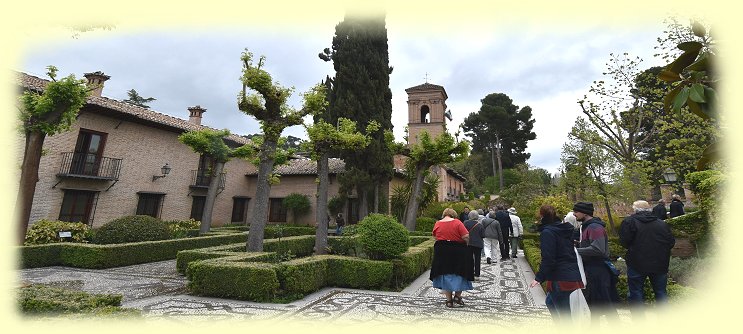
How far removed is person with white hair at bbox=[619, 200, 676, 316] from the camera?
453 centimetres

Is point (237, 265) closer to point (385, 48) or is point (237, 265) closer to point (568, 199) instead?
point (385, 48)

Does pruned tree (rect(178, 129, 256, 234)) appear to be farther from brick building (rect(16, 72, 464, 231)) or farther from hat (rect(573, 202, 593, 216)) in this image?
hat (rect(573, 202, 593, 216))

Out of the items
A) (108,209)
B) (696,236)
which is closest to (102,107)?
(108,209)

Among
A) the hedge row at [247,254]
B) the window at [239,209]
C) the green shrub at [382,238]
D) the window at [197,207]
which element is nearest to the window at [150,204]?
the window at [197,207]

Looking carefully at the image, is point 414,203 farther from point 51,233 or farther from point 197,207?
point 51,233

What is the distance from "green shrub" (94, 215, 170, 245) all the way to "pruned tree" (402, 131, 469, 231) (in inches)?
459

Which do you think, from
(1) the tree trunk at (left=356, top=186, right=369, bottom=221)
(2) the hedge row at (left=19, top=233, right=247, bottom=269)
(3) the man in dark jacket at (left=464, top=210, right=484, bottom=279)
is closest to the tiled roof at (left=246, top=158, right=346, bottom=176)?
(1) the tree trunk at (left=356, top=186, right=369, bottom=221)

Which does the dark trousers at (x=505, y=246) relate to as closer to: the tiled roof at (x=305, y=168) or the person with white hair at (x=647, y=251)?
the person with white hair at (x=647, y=251)

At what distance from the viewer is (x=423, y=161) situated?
→ 1830cm

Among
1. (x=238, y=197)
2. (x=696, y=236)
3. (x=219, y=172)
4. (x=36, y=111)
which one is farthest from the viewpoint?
(x=238, y=197)

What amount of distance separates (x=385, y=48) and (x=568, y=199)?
47.3 ft

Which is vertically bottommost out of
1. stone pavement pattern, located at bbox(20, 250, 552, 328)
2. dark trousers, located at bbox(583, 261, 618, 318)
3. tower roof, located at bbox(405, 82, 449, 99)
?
stone pavement pattern, located at bbox(20, 250, 552, 328)

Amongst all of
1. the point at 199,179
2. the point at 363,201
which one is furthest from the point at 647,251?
the point at 199,179

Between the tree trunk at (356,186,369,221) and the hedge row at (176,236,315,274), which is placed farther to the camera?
the tree trunk at (356,186,369,221)
